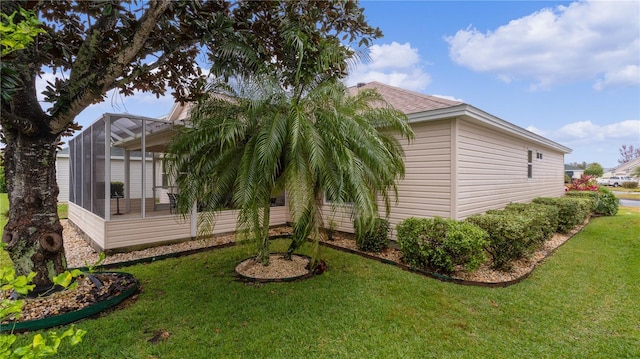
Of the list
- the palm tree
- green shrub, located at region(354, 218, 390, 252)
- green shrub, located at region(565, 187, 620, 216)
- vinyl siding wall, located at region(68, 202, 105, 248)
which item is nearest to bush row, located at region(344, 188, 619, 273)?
green shrub, located at region(354, 218, 390, 252)

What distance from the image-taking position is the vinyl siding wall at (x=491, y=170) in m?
6.39

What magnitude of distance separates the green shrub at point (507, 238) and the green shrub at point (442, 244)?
30 cm

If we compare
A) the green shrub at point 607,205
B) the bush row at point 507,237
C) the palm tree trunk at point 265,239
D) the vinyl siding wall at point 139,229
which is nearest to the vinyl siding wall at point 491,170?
the bush row at point 507,237

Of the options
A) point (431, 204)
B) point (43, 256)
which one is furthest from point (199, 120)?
point (431, 204)

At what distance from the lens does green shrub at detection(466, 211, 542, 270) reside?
5055 millimetres

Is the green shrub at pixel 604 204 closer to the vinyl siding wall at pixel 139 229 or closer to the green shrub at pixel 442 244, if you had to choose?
the green shrub at pixel 442 244

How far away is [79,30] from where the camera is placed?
14.9 ft

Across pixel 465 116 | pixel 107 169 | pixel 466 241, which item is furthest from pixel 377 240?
pixel 107 169

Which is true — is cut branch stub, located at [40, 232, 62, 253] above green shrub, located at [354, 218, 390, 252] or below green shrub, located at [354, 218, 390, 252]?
above

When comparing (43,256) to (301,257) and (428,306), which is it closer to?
(301,257)

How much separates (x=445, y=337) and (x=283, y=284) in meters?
2.42

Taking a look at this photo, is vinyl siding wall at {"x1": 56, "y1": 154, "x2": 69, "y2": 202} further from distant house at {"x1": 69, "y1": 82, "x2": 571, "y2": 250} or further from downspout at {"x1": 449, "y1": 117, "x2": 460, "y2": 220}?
downspout at {"x1": 449, "y1": 117, "x2": 460, "y2": 220}

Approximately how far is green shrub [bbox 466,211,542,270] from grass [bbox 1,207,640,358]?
0.46 meters

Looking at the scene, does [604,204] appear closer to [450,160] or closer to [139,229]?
[450,160]
